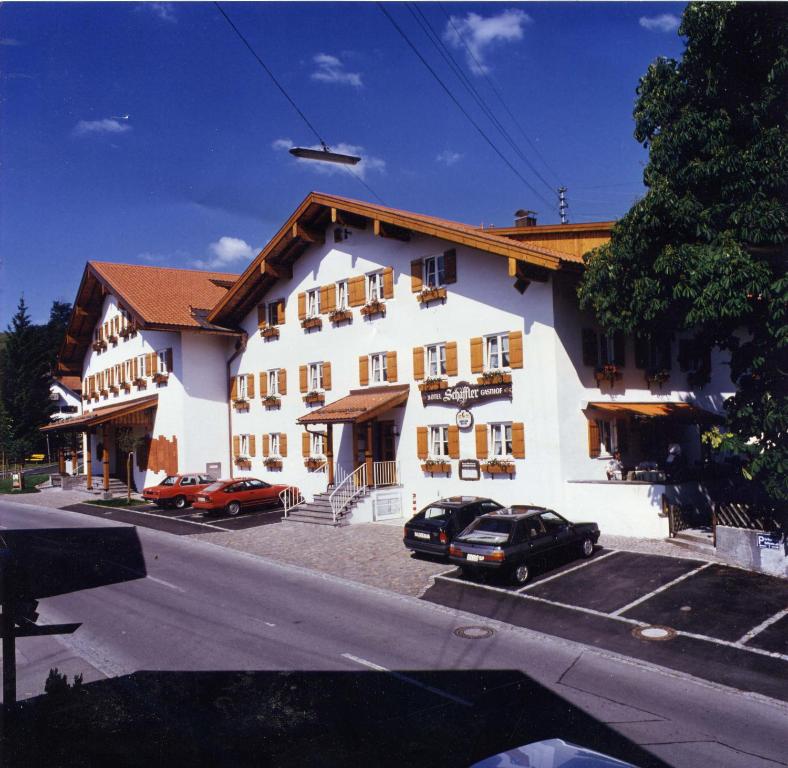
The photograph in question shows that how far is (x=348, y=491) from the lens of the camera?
2525 cm

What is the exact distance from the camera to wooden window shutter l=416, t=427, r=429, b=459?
24.2 m

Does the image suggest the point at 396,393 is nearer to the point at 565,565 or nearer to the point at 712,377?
the point at 565,565

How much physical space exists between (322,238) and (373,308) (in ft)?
15.4

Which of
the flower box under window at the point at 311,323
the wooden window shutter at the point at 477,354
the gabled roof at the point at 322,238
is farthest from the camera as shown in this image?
the flower box under window at the point at 311,323

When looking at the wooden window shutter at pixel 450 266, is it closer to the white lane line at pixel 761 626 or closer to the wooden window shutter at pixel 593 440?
the wooden window shutter at pixel 593 440

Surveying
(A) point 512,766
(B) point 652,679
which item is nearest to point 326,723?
(A) point 512,766

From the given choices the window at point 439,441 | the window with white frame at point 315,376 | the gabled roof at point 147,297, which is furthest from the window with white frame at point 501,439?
the gabled roof at point 147,297

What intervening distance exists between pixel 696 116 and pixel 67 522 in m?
26.1

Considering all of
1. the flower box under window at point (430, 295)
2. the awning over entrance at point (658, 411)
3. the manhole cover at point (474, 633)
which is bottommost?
the manhole cover at point (474, 633)

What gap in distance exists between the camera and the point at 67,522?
28234mm

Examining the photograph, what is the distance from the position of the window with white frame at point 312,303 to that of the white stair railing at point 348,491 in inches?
295

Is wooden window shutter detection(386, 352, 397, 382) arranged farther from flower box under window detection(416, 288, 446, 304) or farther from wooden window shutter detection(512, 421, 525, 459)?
wooden window shutter detection(512, 421, 525, 459)

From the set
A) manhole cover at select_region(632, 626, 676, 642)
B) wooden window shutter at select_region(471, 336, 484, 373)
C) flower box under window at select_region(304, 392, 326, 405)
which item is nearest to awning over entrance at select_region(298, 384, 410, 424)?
flower box under window at select_region(304, 392, 326, 405)

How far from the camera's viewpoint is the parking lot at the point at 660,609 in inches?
427
